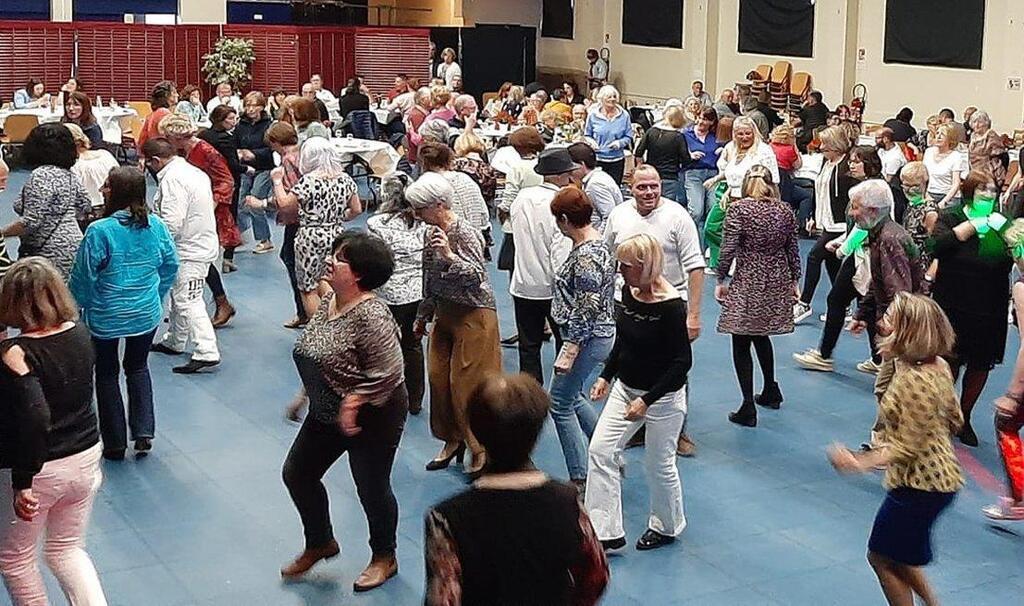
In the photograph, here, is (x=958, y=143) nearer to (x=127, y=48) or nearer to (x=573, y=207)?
(x=573, y=207)

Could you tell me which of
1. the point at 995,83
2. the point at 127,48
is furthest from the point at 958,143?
the point at 127,48

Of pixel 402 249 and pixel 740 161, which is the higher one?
pixel 740 161

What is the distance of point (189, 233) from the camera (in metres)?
7.85

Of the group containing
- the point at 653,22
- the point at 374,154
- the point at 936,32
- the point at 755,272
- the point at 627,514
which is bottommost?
the point at 627,514

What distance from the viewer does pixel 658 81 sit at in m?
24.4

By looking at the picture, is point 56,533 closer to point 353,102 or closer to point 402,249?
point 402,249

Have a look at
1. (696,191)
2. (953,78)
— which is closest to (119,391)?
(696,191)

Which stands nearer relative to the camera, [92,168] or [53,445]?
[53,445]

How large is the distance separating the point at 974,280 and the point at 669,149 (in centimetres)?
508

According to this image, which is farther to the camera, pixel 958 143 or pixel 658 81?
pixel 658 81

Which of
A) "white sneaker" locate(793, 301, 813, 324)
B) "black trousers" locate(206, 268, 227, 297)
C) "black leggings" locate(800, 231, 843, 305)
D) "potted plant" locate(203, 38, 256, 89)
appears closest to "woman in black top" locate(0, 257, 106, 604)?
"black trousers" locate(206, 268, 227, 297)

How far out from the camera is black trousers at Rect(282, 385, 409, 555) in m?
4.86

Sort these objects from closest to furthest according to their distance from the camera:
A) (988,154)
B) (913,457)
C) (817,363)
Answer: (913,457)
(817,363)
(988,154)

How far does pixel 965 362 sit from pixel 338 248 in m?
3.61
